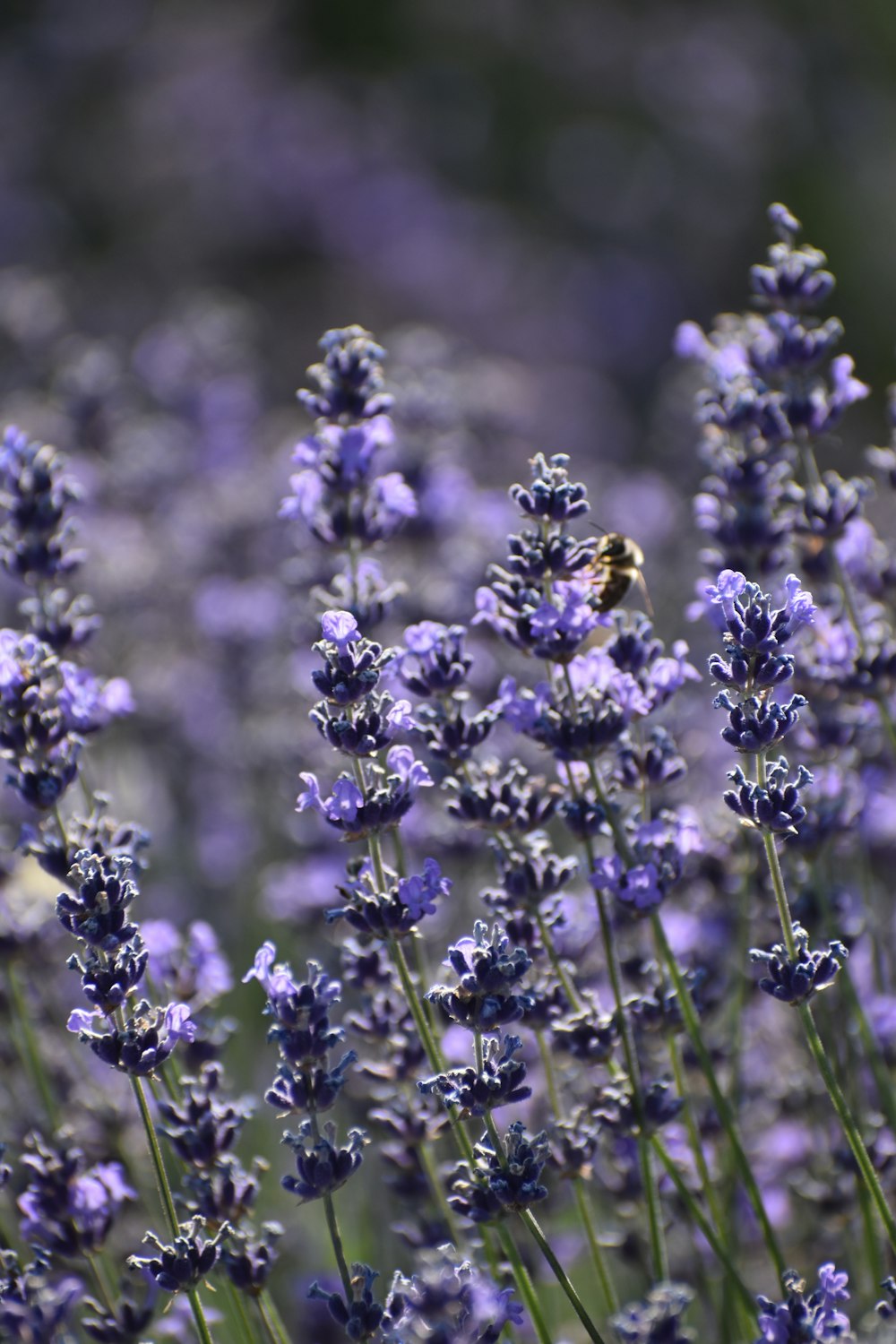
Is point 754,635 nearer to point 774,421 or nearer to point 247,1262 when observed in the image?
point 774,421

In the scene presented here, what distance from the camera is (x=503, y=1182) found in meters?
1.99

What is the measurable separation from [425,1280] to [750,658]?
922 millimetres

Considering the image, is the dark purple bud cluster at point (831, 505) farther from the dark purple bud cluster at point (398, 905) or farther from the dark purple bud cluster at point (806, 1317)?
the dark purple bud cluster at point (806, 1317)

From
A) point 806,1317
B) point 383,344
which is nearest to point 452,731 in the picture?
point 806,1317

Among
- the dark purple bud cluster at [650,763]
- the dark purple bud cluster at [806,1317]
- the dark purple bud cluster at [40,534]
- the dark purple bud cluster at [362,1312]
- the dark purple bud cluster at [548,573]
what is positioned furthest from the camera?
the dark purple bud cluster at [40,534]

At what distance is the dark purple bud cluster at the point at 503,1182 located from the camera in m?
2.00

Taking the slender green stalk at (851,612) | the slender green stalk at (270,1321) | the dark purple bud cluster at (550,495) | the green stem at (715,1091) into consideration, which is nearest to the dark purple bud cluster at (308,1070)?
the slender green stalk at (270,1321)

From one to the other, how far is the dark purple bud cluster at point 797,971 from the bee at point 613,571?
751 millimetres

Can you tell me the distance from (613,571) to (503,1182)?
1.09 meters

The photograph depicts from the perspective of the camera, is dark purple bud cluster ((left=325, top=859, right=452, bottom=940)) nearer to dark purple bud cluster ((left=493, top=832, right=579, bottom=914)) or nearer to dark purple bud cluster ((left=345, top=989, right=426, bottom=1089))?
dark purple bud cluster ((left=493, top=832, right=579, bottom=914))

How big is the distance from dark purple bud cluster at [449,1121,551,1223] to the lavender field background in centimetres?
49

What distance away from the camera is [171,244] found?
43.7 ft

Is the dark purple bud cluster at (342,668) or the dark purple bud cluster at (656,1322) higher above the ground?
the dark purple bud cluster at (342,668)

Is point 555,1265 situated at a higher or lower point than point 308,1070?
lower
